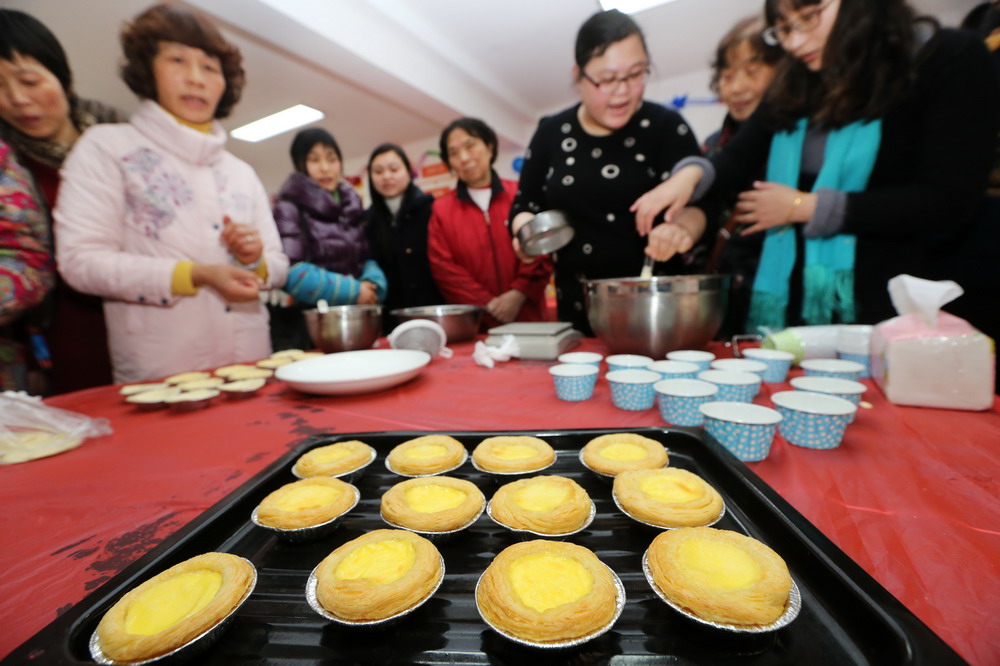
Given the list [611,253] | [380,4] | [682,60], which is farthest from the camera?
[682,60]

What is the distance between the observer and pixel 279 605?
21.5 inches

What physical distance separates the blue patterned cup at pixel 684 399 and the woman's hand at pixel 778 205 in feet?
3.29

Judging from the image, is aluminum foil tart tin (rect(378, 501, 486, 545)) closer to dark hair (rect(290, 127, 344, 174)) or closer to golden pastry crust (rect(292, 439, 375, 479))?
golden pastry crust (rect(292, 439, 375, 479))

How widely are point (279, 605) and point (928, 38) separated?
2.41 meters

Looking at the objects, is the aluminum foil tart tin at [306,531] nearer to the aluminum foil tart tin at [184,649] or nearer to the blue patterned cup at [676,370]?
the aluminum foil tart tin at [184,649]

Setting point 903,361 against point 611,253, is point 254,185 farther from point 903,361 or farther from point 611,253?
point 903,361

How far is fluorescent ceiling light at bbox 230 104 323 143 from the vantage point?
5941 millimetres

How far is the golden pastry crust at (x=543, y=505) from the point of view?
2.16 ft

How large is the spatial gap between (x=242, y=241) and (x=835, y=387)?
7.88 ft

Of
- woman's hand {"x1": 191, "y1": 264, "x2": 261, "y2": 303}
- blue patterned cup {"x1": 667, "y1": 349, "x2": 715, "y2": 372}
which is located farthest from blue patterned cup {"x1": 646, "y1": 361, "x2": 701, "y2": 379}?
woman's hand {"x1": 191, "y1": 264, "x2": 261, "y2": 303}

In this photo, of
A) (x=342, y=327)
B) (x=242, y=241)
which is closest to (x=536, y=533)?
(x=342, y=327)

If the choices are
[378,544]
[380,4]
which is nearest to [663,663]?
[378,544]

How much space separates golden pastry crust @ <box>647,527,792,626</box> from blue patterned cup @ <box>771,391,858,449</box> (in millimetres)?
371

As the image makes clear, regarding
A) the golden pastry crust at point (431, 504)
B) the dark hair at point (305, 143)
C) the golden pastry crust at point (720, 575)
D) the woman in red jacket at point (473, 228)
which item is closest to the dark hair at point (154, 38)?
the dark hair at point (305, 143)
